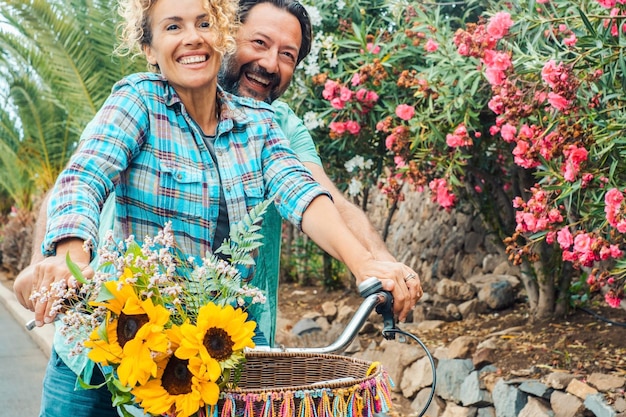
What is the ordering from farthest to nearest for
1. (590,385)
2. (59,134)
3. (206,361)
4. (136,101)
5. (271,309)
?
(59,134)
(590,385)
(271,309)
(136,101)
(206,361)

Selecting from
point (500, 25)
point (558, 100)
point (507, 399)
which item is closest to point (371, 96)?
point (500, 25)

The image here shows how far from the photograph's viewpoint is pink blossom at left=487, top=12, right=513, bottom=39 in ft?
15.9

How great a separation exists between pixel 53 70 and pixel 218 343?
32.5ft

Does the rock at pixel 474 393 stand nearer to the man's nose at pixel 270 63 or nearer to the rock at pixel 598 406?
the rock at pixel 598 406

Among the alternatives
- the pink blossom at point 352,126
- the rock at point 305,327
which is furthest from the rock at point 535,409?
the rock at point 305,327

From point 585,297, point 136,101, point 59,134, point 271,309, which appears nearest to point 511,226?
point 585,297

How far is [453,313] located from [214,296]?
5.35 m

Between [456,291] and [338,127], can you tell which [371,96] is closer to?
[338,127]

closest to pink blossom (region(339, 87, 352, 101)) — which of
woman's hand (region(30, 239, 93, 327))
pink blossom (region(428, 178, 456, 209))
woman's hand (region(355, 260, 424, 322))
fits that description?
pink blossom (region(428, 178, 456, 209))

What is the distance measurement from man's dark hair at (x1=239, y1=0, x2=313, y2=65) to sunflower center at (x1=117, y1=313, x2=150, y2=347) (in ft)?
7.40

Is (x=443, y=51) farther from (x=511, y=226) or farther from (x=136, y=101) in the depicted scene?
(x=136, y=101)

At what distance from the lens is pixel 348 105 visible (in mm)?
6398

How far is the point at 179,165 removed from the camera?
2.27m

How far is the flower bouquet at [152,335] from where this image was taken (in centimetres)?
149
